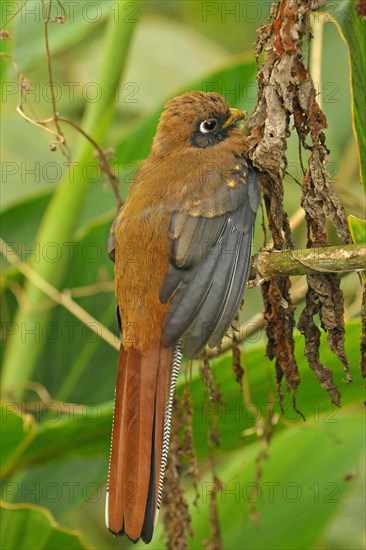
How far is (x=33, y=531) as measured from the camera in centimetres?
260

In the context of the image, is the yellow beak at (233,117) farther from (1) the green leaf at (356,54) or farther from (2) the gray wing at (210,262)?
(1) the green leaf at (356,54)

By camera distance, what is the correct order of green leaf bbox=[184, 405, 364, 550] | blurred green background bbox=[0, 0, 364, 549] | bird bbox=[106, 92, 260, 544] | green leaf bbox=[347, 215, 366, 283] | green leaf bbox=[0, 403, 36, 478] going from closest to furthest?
green leaf bbox=[347, 215, 366, 283] → bird bbox=[106, 92, 260, 544] → green leaf bbox=[0, 403, 36, 478] → blurred green background bbox=[0, 0, 364, 549] → green leaf bbox=[184, 405, 364, 550]

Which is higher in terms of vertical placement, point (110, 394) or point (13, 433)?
point (13, 433)

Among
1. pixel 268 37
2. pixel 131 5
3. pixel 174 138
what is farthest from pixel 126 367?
pixel 131 5

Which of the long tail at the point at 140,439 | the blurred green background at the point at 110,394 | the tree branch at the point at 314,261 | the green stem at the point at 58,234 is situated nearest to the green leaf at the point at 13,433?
the blurred green background at the point at 110,394

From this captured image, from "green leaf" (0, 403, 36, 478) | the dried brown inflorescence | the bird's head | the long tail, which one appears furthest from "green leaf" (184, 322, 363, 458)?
the bird's head

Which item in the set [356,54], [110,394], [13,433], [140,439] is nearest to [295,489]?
[110,394]

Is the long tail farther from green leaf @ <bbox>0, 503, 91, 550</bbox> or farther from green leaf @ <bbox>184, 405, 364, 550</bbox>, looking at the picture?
green leaf @ <bbox>184, 405, 364, 550</bbox>

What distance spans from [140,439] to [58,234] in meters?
1.00

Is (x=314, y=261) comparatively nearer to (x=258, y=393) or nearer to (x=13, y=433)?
(x=258, y=393)

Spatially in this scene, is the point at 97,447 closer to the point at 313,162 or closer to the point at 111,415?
the point at 111,415

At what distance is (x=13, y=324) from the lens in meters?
3.39

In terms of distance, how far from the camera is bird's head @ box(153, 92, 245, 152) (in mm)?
2707

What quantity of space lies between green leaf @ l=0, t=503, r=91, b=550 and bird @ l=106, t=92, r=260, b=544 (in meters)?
0.34
